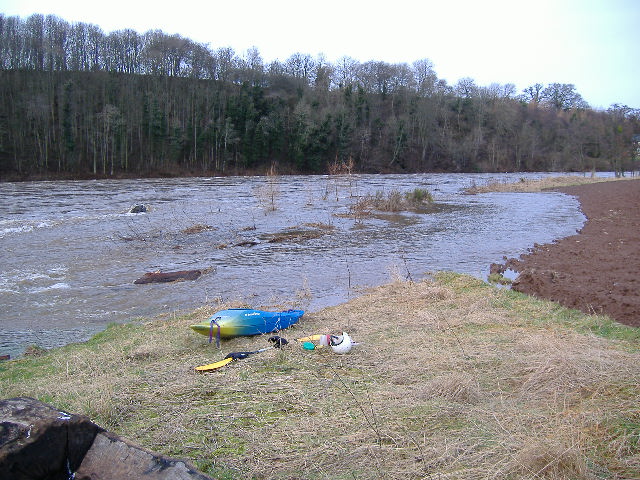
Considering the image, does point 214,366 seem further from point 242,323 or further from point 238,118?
point 238,118

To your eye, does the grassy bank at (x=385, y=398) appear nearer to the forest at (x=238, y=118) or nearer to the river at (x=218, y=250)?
the river at (x=218, y=250)

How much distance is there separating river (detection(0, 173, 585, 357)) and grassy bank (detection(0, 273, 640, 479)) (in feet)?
11.1

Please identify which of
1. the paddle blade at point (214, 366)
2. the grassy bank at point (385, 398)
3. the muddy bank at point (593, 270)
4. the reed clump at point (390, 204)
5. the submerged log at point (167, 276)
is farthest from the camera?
the reed clump at point (390, 204)

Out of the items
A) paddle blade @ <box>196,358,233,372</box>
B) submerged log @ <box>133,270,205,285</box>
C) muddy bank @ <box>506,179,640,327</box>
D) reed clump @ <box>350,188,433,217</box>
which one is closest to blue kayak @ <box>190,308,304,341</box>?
paddle blade @ <box>196,358,233,372</box>

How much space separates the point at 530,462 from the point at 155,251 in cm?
1619

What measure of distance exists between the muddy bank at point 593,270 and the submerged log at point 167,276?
27.2 feet

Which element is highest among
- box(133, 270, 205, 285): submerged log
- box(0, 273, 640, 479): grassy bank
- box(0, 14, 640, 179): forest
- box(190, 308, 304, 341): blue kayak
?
box(0, 14, 640, 179): forest

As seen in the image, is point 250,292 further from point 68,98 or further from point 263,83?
point 263,83

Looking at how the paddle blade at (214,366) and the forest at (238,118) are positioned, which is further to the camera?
the forest at (238,118)

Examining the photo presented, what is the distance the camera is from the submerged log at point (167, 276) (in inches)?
545

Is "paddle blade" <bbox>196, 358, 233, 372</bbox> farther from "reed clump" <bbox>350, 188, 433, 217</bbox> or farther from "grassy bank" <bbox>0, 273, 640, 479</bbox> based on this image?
"reed clump" <bbox>350, 188, 433, 217</bbox>

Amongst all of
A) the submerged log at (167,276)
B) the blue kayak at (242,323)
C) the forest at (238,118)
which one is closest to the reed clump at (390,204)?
the submerged log at (167,276)

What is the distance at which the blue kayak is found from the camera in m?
7.98

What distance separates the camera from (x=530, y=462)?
12.1 feet
